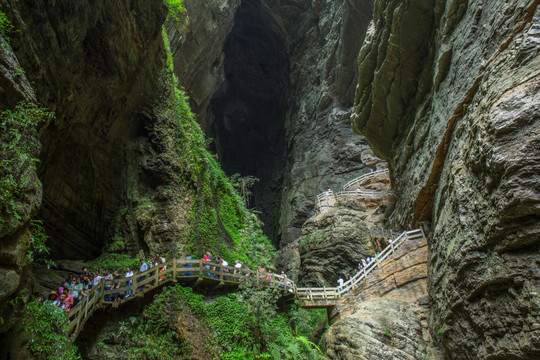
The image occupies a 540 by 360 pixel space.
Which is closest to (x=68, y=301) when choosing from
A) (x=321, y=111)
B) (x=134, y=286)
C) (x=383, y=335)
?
(x=134, y=286)

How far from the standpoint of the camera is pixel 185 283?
11117 mm

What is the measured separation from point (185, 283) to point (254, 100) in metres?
36.3

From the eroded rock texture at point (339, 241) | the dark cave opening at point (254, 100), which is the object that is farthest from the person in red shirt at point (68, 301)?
the dark cave opening at point (254, 100)

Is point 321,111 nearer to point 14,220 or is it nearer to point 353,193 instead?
point 353,193

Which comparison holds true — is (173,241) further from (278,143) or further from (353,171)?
(278,143)

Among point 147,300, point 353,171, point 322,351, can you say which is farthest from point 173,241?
point 353,171

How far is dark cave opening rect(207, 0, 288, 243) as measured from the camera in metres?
41.8

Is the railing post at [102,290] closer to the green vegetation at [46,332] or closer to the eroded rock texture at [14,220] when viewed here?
the green vegetation at [46,332]

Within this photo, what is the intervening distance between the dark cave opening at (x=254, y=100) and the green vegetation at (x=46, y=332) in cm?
3361

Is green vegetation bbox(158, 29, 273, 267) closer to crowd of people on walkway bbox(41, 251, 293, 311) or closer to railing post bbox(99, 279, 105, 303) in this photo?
crowd of people on walkway bbox(41, 251, 293, 311)

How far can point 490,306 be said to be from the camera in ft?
23.6

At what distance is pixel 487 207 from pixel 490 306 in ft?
6.69

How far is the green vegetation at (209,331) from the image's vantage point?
9453 mm

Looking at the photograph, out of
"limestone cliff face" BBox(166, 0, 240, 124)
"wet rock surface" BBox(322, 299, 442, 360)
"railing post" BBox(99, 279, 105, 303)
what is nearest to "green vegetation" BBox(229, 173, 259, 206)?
"limestone cliff face" BBox(166, 0, 240, 124)
